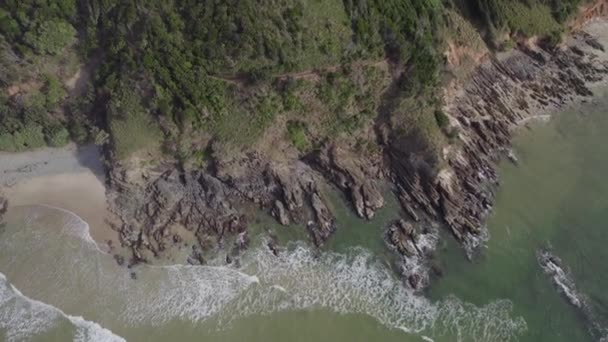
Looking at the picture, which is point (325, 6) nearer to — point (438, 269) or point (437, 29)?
point (437, 29)

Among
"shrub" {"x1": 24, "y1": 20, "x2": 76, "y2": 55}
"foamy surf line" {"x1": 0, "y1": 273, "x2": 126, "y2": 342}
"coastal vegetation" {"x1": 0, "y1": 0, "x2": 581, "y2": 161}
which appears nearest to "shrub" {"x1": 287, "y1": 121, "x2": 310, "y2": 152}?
"coastal vegetation" {"x1": 0, "y1": 0, "x2": 581, "y2": 161}

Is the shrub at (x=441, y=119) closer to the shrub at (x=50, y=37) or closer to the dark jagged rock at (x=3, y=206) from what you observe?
the shrub at (x=50, y=37)

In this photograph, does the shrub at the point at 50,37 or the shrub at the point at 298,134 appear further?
the shrub at the point at 298,134

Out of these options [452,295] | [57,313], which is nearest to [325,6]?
[452,295]

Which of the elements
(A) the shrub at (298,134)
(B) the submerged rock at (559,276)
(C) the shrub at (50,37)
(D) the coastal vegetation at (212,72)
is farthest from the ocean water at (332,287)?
(C) the shrub at (50,37)

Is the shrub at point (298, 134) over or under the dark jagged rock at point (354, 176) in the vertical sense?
over

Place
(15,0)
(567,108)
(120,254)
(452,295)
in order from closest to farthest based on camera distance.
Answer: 1. (452,295)
2. (120,254)
3. (15,0)
4. (567,108)

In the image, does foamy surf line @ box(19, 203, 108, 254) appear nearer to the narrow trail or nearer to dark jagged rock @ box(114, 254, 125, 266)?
dark jagged rock @ box(114, 254, 125, 266)
